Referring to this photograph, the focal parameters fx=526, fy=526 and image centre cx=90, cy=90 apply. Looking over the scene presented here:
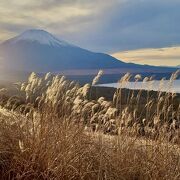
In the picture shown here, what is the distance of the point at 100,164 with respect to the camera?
588 centimetres

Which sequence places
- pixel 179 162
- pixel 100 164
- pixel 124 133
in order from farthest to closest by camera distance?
pixel 124 133 < pixel 179 162 < pixel 100 164

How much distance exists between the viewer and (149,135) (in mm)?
7324

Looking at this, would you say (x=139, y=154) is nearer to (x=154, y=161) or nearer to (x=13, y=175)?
(x=154, y=161)

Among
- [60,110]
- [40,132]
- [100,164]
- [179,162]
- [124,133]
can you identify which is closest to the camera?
[100,164]

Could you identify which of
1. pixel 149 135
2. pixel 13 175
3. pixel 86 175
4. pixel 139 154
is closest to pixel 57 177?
pixel 86 175

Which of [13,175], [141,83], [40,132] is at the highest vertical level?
[141,83]

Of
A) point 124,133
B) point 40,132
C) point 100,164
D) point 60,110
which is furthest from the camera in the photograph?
point 60,110

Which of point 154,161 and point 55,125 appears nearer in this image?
point 154,161

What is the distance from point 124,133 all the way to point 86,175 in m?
1.33

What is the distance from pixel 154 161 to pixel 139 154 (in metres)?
0.33

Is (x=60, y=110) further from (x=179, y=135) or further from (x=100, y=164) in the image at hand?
(x=100, y=164)

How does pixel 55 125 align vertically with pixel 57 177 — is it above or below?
above

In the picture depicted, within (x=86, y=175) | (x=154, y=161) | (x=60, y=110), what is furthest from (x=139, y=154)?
(x=60, y=110)

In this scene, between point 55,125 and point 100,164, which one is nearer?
point 100,164
